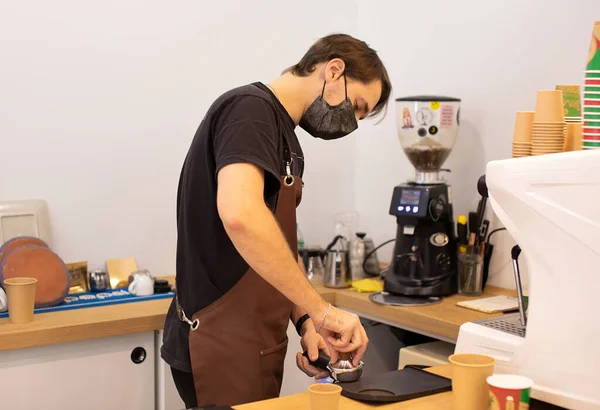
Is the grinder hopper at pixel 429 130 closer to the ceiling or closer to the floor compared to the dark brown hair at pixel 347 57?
closer to the floor

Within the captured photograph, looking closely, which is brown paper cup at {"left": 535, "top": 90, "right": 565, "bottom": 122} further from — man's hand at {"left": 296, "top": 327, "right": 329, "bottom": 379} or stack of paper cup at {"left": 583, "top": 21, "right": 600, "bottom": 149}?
man's hand at {"left": 296, "top": 327, "right": 329, "bottom": 379}

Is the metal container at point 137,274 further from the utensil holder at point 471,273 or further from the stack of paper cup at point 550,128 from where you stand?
the stack of paper cup at point 550,128

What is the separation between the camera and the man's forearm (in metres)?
1.53

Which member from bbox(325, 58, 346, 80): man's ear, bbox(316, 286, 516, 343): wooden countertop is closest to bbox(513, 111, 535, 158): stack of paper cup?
bbox(325, 58, 346, 80): man's ear

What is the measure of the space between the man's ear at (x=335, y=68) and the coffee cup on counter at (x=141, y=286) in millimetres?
1116

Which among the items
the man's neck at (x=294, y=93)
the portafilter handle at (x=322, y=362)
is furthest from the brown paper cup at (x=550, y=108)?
the portafilter handle at (x=322, y=362)

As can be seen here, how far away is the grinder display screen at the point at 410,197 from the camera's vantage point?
2719 millimetres

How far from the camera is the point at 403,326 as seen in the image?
2.56 metres

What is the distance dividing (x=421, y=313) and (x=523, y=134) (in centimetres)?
85

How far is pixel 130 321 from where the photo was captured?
7.61ft

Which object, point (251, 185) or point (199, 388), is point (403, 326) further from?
point (251, 185)

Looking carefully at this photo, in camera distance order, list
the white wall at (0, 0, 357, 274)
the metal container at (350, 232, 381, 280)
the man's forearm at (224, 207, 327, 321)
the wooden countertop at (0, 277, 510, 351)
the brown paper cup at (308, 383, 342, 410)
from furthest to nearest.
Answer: the metal container at (350, 232, 381, 280) < the white wall at (0, 0, 357, 274) < the wooden countertop at (0, 277, 510, 351) < the man's forearm at (224, 207, 327, 321) < the brown paper cup at (308, 383, 342, 410)

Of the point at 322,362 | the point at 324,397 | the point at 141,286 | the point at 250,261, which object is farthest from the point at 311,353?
the point at 141,286

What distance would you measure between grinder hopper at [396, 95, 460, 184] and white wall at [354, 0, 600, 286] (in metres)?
0.14
